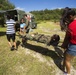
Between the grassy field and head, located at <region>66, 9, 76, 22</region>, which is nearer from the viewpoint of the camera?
head, located at <region>66, 9, 76, 22</region>

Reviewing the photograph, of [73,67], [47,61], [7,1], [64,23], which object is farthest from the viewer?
[7,1]

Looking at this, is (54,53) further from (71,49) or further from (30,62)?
(71,49)

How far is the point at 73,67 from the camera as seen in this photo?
6004mm

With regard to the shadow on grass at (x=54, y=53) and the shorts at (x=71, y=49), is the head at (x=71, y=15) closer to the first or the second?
the shorts at (x=71, y=49)

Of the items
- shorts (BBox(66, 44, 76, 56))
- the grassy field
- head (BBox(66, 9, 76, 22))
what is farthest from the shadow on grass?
head (BBox(66, 9, 76, 22))

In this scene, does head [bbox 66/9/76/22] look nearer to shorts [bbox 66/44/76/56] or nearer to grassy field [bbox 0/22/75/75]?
shorts [bbox 66/44/76/56]

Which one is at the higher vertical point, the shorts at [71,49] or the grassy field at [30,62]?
the shorts at [71,49]

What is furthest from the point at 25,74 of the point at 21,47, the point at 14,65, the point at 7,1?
the point at 7,1

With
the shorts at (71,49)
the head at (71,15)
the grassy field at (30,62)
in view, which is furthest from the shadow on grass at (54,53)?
the head at (71,15)

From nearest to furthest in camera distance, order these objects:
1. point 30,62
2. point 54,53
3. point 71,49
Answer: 1. point 71,49
2. point 30,62
3. point 54,53

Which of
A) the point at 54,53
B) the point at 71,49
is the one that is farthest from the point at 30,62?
the point at 71,49

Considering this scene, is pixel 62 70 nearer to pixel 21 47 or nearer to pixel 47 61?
pixel 47 61

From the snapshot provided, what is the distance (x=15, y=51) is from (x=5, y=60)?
4.00ft

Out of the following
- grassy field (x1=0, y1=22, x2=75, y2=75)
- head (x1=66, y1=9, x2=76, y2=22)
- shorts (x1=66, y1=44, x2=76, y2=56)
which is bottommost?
grassy field (x1=0, y1=22, x2=75, y2=75)
